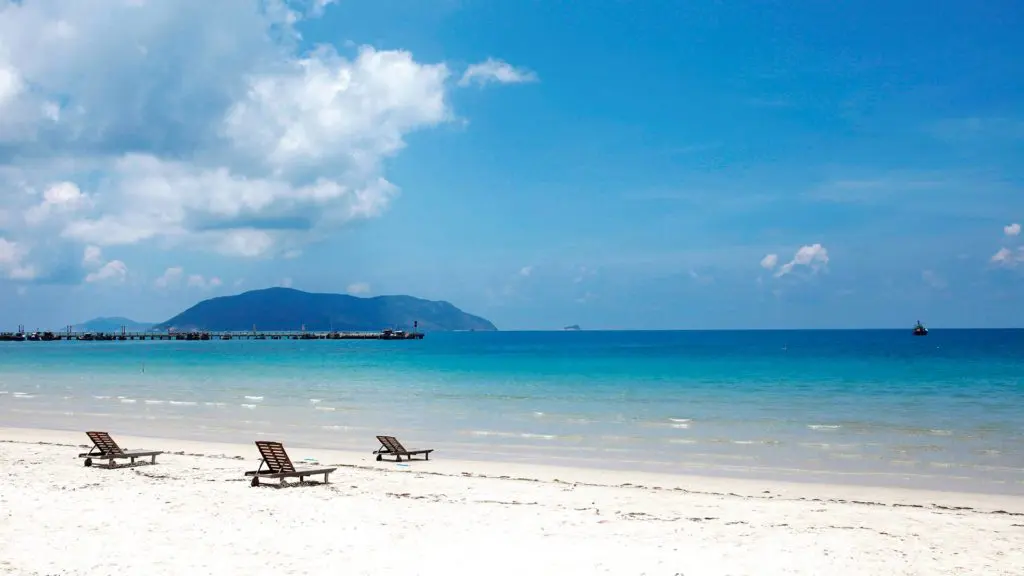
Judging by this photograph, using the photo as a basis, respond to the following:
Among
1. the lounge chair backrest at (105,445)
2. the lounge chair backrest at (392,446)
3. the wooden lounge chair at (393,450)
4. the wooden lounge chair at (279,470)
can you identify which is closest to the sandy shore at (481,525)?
the wooden lounge chair at (279,470)

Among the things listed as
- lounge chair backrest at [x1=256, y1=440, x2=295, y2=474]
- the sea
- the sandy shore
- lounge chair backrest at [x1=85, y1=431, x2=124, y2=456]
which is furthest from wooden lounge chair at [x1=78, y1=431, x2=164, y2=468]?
the sea

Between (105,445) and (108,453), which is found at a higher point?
(105,445)

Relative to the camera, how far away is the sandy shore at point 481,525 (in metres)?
8.61

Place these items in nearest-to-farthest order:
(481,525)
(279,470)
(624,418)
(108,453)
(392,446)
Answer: (481,525), (279,470), (108,453), (392,446), (624,418)

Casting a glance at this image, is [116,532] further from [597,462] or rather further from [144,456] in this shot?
[597,462]

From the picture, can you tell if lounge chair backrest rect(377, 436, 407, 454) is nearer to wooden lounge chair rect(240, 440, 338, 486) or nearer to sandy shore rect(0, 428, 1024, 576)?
sandy shore rect(0, 428, 1024, 576)

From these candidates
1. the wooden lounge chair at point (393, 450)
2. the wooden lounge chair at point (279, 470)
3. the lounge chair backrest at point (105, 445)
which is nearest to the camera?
the wooden lounge chair at point (279, 470)

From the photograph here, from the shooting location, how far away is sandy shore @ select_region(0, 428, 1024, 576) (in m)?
8.61

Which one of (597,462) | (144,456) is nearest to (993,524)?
(597,462)

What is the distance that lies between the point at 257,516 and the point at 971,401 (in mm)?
31029

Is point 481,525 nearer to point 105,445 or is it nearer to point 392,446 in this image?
point 392,446

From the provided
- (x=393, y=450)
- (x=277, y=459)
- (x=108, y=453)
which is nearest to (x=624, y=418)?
(x=393, y=450)

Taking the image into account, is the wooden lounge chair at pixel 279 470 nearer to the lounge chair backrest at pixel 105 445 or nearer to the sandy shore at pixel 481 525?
the sandy shore at pixel 481 525

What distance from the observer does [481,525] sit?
34.4 feet
